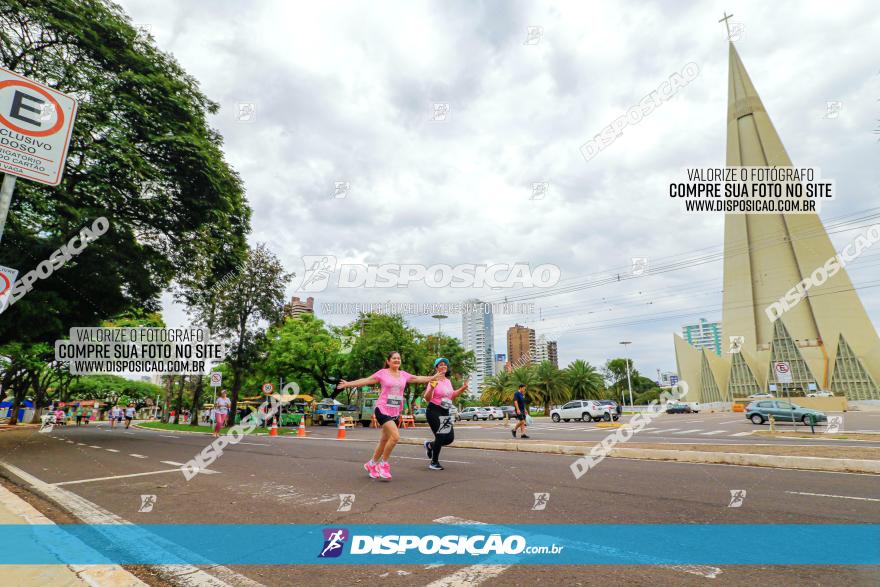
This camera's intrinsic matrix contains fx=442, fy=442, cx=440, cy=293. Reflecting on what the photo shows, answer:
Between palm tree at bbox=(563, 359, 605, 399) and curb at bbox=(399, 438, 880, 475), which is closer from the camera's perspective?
curb at bbox=(399, 438, 880, 475)

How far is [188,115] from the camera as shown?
16.2 m

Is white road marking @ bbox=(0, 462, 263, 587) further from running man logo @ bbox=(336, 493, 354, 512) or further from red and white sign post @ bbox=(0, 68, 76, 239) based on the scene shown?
red and white sign post @ bbox=(0, 68, 76, 239)

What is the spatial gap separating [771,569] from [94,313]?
21244 mm

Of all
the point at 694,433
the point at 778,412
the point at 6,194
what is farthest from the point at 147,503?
the point at 778,412

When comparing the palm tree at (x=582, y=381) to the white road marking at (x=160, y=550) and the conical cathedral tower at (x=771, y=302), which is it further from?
the white road marking at (x=160, y=550)

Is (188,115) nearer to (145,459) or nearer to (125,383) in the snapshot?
(145,459)

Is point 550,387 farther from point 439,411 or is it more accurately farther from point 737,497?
point 737,497

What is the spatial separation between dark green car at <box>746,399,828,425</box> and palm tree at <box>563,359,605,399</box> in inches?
1195

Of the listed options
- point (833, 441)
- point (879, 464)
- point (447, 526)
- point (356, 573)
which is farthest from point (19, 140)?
point (833, 441)

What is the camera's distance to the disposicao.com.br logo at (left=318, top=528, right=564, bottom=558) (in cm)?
364

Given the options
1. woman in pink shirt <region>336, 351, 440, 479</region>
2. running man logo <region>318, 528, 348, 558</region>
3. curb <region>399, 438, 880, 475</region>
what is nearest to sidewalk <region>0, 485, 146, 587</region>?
running man logo <region>318, 528, 348, 558</region>

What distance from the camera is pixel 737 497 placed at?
222 inches

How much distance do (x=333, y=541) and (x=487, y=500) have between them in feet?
7.43

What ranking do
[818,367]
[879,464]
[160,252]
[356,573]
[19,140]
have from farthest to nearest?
[818,367]
[160,252]
[879,464]
[19,140]
[356,573]
